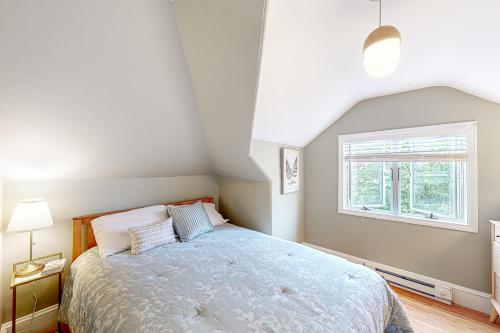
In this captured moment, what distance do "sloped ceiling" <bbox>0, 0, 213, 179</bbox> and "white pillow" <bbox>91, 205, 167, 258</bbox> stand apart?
503 millimetres

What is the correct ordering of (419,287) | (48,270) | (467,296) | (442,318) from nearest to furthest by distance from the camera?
(48,270) → (442,318) → (467,296) → (419,287)

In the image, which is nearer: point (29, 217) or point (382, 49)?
point (382, 49)

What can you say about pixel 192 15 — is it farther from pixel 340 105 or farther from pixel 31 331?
pixel 31 331

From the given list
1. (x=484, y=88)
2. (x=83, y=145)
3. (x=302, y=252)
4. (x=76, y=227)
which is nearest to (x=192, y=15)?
(x=83, y=145)

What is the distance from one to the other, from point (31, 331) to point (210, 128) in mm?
2413

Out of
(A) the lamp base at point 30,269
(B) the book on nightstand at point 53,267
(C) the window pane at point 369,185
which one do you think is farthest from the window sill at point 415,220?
(A) the lamp base at point 30,269

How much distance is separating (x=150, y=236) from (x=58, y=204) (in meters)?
0.95

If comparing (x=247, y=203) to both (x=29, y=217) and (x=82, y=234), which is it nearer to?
(x=82, y=234)

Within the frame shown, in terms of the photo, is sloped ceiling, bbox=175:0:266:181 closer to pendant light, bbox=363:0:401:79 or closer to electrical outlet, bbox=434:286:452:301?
pendant light, bbox=363:0:401:79

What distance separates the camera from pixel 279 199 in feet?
9.12

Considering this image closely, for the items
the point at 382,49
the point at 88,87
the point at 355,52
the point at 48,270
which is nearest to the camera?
the point at 382,49

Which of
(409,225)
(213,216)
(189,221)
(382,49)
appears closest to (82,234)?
(189,221)

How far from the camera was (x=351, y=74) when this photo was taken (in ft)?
6.93

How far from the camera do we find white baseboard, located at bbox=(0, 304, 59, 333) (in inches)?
68.4
